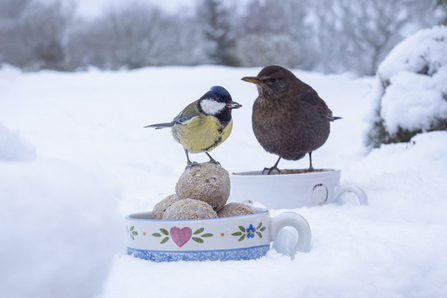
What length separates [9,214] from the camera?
89 cm

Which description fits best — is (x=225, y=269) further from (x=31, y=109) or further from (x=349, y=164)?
(x=31, y=109)

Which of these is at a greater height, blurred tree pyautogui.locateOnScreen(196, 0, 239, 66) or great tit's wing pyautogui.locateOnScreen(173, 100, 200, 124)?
blurred tree pyautogui.locateOnScreen(196, 0, 239, 66)

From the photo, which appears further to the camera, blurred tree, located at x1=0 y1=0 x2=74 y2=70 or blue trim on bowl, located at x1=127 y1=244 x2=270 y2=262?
blurred tree, located at x1=0 y1=0 x2=74 y2=70

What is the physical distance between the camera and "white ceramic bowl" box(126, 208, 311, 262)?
882 millimetres

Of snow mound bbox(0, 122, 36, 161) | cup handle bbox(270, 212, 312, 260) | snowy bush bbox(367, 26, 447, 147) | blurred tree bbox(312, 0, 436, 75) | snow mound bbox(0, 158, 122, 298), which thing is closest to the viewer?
snow mound bbox(0, 158, 122, 298)

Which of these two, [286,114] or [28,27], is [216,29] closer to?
[28,27]

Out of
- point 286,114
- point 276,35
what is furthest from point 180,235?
point 276,35

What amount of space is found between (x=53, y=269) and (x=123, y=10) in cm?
1779

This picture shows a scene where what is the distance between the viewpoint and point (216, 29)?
557 inches

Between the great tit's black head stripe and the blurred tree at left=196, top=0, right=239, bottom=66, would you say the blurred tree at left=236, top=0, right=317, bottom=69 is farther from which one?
the great tit's black head stripe

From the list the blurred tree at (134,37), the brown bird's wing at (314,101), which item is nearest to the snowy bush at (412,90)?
the brown bird's wing at (314,101)

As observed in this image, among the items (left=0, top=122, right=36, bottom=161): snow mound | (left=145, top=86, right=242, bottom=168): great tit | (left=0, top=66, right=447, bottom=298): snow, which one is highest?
(left=145, top=86, right=242, bottom=168): great tit

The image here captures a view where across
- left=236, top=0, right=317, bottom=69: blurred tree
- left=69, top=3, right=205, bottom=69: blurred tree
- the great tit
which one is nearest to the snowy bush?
the great tit

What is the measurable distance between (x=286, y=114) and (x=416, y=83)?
121cm
